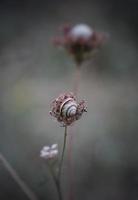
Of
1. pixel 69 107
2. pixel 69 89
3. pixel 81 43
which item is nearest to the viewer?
pixel 69 107

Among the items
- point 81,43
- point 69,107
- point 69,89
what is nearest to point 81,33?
point 81,43

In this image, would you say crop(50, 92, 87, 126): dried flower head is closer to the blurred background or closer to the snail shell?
the snail shell

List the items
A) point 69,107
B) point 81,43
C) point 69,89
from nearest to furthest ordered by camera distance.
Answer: point 69,107 → point 81,43 → point 69,89

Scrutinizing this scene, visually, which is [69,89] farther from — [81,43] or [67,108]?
[67,108]

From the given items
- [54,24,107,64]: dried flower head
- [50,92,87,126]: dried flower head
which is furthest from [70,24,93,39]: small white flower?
[50,92,87,126]: dried flower head

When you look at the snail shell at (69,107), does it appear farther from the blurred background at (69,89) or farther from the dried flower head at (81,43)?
the dried flower head at (81,43)

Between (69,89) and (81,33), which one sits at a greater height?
(69,89)

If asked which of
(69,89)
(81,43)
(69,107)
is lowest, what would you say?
(69,107)

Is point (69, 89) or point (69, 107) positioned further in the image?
point (69, 89)

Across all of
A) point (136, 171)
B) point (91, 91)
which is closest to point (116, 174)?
point (136, 171)

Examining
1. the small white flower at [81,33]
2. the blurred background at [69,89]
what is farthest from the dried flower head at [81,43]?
the blurred background at [69,89]
